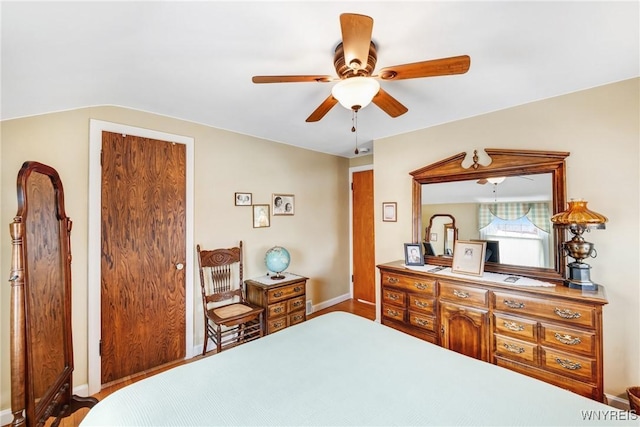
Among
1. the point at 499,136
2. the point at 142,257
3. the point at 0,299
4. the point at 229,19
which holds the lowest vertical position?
the point at 0,299

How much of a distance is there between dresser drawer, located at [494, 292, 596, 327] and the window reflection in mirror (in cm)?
47

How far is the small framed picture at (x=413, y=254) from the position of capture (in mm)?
2852

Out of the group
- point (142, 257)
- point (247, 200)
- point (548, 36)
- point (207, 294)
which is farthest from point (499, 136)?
point (142, 257)

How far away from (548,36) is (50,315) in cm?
345

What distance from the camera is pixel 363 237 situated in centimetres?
440

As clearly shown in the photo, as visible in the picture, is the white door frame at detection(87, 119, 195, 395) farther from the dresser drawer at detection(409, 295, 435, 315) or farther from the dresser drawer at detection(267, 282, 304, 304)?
the dresser drawer at detection(409, 295, 435, 315)

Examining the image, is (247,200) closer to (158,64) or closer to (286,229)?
(286,229)

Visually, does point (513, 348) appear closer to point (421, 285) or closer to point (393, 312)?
point (421, 285)

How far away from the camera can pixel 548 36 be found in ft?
4.75

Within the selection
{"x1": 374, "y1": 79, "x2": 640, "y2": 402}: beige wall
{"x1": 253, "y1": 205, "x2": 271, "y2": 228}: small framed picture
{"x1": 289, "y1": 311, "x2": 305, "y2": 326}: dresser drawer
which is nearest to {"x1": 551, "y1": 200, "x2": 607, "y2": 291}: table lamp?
{"x1": 374, "y1": 79, "x2": 640, "y2": 402}: beige wall

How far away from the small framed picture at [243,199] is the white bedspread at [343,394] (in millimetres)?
1949

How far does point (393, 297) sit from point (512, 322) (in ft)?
3.32

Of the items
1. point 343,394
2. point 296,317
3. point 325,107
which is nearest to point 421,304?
point 296,317

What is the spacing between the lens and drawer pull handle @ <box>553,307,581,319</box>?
183 centimetres
